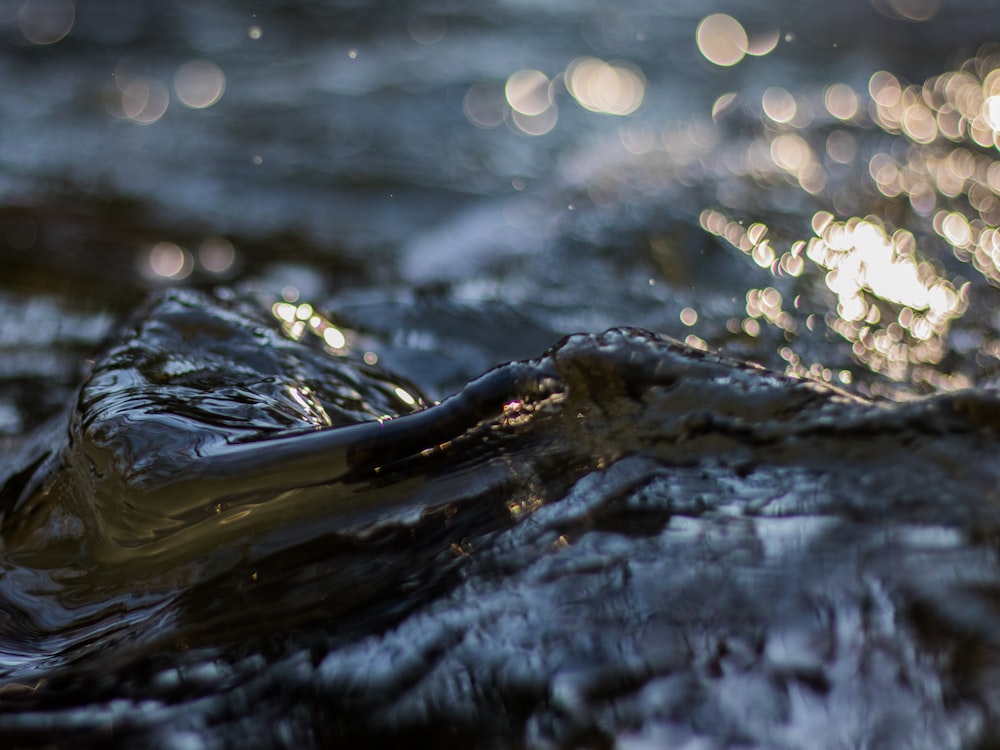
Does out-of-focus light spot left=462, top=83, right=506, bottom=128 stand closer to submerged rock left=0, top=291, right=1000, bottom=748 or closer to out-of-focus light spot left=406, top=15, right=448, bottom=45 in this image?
out-of-focus light spot left=406, top=15, right=448, bottom=45

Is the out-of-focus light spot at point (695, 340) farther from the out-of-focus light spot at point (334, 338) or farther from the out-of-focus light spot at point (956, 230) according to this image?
the out-of-focus light spot at point (956, 230)

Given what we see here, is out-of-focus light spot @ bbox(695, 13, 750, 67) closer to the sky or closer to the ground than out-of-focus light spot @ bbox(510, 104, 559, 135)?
closer to the sky

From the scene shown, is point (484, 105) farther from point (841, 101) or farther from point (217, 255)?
point (217, 255)

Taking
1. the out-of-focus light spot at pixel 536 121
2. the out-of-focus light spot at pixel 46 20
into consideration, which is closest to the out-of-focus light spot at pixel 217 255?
the out-of-focus light spot at pixel 536 121

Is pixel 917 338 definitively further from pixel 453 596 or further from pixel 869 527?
pixel 453 596

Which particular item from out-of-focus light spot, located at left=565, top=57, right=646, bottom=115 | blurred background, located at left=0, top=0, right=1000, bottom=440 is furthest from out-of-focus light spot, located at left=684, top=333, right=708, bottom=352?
out-of-focus light spot, located at left=565, top=57, right=646, bottom=115

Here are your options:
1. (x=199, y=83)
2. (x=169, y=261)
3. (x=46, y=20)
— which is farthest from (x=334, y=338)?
(x=46, y=20)
